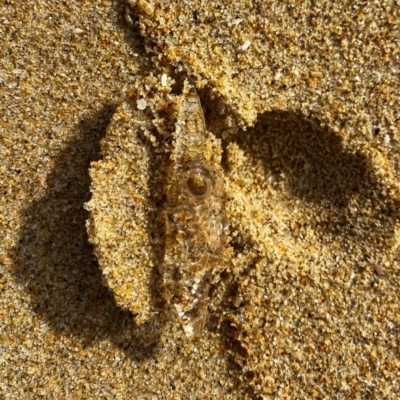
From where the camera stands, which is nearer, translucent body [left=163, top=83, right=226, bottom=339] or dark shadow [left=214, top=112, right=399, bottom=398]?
translucent body [left=163, top=83, right=226, bottom=339]

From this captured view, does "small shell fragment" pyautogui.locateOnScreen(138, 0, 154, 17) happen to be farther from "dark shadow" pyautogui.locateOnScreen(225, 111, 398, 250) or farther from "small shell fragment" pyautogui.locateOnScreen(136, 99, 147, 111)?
"dark shadow" pyautogui.locateOnScreen(225, 111, 398, 250)

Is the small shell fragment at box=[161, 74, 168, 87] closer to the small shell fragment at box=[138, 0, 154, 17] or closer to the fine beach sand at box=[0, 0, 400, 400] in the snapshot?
the fine beach sand at box=[0, 0, 400, 400]

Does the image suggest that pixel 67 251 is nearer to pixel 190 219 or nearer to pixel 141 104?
pixel 190 219

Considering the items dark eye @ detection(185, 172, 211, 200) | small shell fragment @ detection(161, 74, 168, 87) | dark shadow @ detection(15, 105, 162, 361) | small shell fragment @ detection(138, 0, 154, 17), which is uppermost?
small shell fragment @ detection(138, 0, 154, 17)

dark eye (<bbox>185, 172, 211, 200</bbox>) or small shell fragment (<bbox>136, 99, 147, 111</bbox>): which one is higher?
small shell fragment (<bbox>136, 99, 147, 111</bbox>)

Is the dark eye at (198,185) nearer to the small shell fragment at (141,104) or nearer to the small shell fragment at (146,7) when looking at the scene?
the small shell fragment at (141,104)

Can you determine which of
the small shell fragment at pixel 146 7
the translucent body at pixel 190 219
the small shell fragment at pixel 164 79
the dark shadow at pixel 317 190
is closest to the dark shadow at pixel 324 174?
the dark shadow at pixel 317 190

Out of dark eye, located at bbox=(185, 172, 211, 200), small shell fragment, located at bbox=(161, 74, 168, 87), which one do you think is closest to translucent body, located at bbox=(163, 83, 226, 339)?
dark eye, located at bbox=(185, 172, 211, 200)
